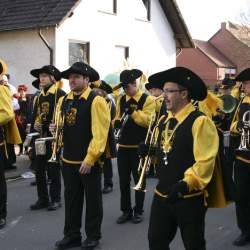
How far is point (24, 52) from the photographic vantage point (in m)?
16.6

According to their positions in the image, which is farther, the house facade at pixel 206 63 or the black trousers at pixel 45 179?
the house facade at pixel 206 63

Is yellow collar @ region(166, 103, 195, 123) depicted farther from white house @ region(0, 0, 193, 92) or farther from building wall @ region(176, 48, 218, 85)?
building wall @ region(176, 48, 218, 85)

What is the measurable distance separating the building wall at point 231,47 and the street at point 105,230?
39.7 meters

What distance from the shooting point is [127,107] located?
666cm

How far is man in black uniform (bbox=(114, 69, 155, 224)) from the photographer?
6480 mm

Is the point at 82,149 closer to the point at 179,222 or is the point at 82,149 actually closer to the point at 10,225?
the point at 179,222

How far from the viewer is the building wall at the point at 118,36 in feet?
54.1

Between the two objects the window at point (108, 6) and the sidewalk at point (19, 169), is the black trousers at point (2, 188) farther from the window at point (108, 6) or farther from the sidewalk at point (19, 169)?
the window at point (108, 6)

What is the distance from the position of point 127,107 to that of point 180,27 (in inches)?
639

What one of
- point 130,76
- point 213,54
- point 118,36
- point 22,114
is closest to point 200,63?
point 213,54

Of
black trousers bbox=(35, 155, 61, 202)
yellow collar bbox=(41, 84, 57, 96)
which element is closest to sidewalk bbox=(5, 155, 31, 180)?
black trousers bbox=(35, 155, 61, 202)

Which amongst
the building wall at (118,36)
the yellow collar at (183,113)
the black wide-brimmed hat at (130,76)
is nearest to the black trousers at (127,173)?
the black wide-brimmed hat at (130,76)

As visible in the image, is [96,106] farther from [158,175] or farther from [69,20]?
[69,20]

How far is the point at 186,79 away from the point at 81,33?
13.5 meters
